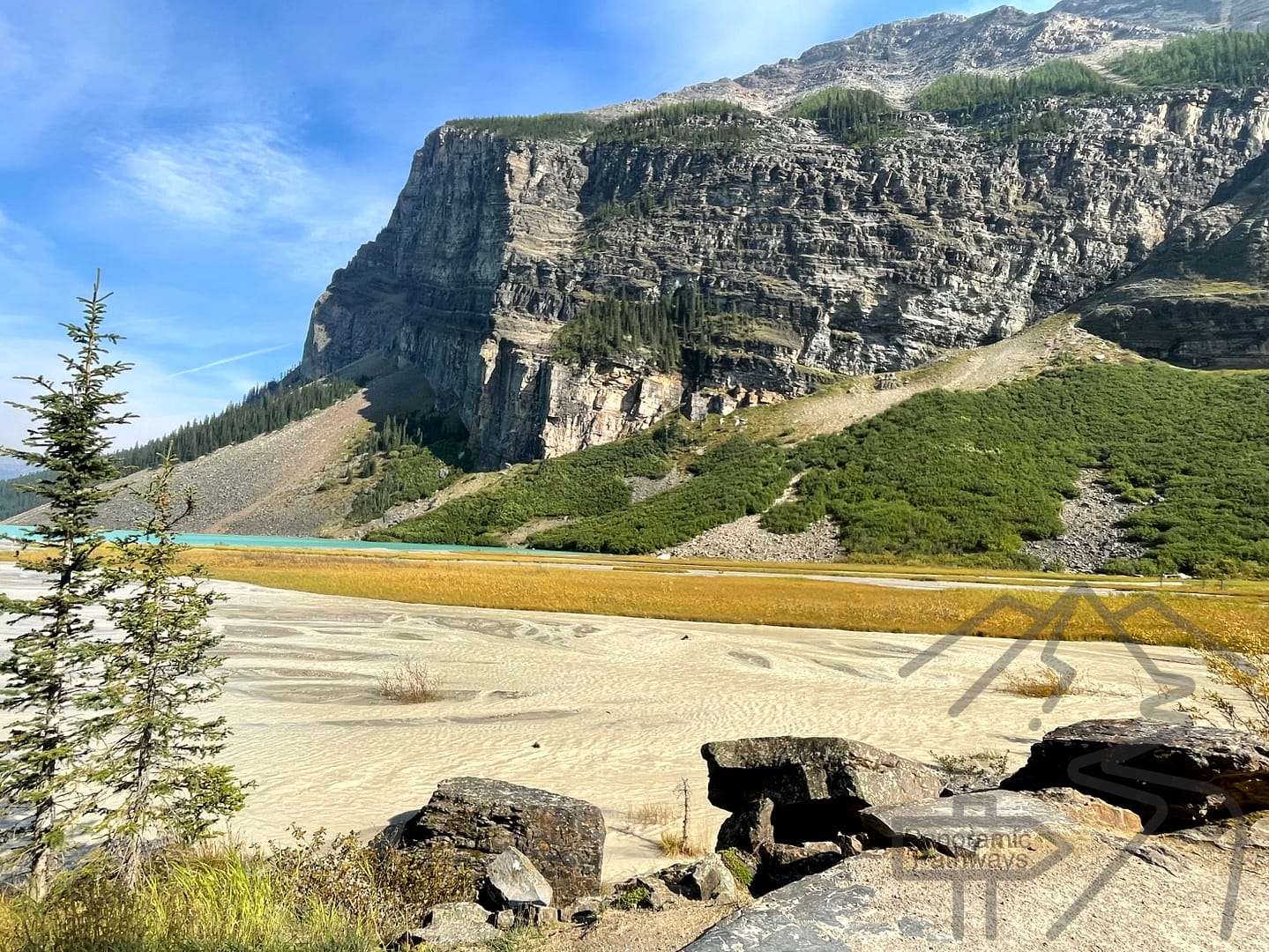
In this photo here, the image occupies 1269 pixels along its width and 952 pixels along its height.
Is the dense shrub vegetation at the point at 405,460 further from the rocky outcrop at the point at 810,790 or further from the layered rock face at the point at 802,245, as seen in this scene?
the rocky outcrop at the point at 810,790

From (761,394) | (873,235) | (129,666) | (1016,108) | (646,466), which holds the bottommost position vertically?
(129,666)

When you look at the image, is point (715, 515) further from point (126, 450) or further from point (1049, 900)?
point (126, 450)

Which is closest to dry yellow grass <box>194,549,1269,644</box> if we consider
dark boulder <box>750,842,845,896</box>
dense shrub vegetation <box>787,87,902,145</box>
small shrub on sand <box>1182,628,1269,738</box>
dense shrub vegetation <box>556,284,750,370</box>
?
small shrub on sand <box>1182,628,1269,738</box>

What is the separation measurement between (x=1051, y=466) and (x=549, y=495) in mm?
74553

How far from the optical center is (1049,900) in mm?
3684

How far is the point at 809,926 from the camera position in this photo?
331cm

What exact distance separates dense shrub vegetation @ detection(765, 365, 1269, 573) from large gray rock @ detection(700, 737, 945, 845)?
58775 millimetres

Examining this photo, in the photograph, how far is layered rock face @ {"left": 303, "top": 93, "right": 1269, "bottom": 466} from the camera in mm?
125562

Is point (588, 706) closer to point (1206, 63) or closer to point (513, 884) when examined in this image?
point (513, 884)

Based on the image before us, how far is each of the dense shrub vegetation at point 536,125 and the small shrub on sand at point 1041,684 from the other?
7461 inches

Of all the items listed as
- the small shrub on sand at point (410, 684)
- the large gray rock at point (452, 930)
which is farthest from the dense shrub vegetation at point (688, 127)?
the large gray rock at point (452, 930)

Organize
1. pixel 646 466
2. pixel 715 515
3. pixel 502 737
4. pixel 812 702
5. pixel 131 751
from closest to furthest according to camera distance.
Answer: pixel 131 751 → pixel 502 737 → pixel 812 702 → pixel 715 515 → pixel 646 466

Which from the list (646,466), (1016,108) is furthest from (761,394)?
(1016,108)

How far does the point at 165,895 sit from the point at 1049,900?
671 centimetres
